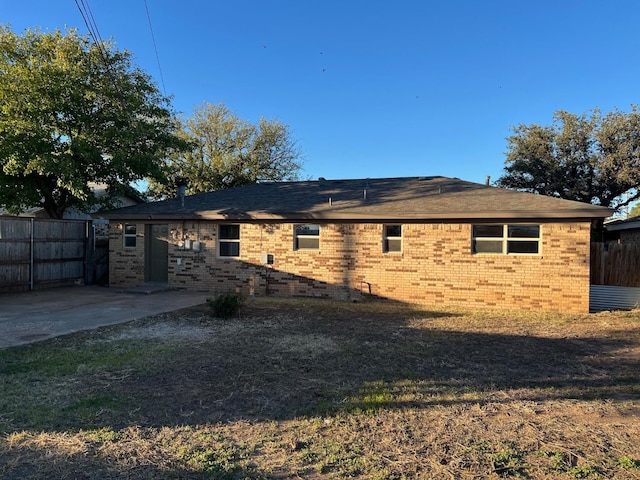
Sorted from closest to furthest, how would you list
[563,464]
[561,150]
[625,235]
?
[563,464] → [625,235] → [561,150]

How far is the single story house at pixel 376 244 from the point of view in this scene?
34.6 ft

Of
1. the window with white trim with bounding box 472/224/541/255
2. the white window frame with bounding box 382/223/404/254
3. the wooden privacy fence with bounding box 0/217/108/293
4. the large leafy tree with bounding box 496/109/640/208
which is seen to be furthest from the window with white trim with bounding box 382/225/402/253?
the large leafy tree with bounding box 496/109/640/208

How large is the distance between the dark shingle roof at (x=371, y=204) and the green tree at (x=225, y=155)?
14060mm

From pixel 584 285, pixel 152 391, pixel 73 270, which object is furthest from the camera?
pixel 73 270

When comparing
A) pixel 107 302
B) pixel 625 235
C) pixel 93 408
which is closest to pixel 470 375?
pixel 93 408

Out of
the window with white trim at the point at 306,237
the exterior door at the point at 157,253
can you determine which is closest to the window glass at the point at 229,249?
the window with white trim at the point at 306,237

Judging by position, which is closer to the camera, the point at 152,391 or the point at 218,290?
the point at 152,391

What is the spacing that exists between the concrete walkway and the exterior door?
1.06 metres

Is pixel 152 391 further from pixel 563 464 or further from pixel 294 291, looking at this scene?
pixel 294 291

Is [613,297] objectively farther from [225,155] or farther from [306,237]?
[225,155]

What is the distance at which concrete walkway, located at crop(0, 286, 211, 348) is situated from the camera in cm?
786

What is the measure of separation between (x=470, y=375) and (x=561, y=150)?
26.0 m

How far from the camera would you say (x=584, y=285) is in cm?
1034

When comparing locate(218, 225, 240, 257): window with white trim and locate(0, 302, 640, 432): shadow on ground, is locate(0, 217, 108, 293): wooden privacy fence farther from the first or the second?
locate(0, 302, 640, 432): shadow on ground
